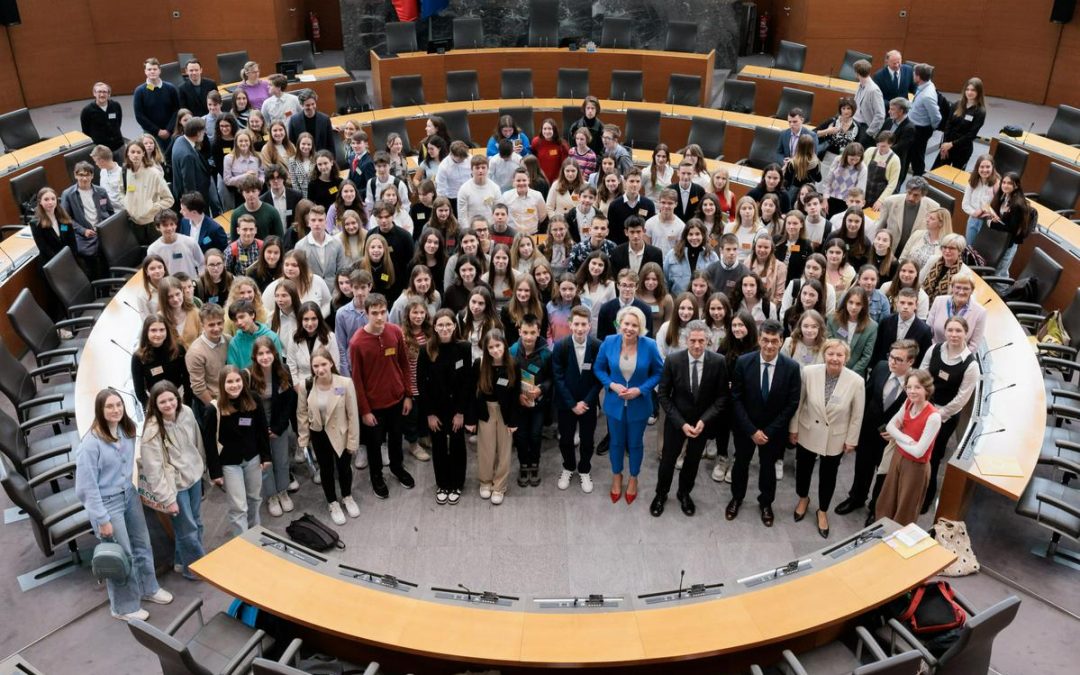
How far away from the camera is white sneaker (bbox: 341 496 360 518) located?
6281 mm

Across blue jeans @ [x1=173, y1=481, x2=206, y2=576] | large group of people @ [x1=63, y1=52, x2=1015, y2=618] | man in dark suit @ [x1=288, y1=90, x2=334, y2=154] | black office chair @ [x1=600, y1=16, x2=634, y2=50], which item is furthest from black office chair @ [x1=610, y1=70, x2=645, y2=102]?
blue jeans @ [x1=173, y1=481, x2=206, y2=576]

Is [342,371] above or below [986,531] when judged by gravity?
above

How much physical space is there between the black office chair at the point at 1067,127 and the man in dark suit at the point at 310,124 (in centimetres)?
827

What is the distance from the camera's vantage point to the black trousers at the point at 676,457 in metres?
6.05

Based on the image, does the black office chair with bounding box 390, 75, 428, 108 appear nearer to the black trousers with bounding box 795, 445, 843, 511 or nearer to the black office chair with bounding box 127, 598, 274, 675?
the black trousers with bounding box 795, 445, 843, 511

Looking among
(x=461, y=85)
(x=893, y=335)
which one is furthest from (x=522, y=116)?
(x=893, y=335)

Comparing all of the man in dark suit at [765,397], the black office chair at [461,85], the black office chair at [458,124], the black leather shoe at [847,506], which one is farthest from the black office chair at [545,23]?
the black leather shoe at [847,506]

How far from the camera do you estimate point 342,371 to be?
6414mm

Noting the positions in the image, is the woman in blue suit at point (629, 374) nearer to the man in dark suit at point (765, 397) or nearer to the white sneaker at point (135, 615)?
the man in dark suit at point (765, 397)

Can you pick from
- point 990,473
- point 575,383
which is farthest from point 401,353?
point 990,473

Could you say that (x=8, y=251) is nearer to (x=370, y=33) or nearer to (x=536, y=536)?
(x=536, y=536)

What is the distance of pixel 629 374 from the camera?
600cm

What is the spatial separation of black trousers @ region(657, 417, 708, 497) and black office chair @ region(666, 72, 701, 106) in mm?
7266

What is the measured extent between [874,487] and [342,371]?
12.4ft
